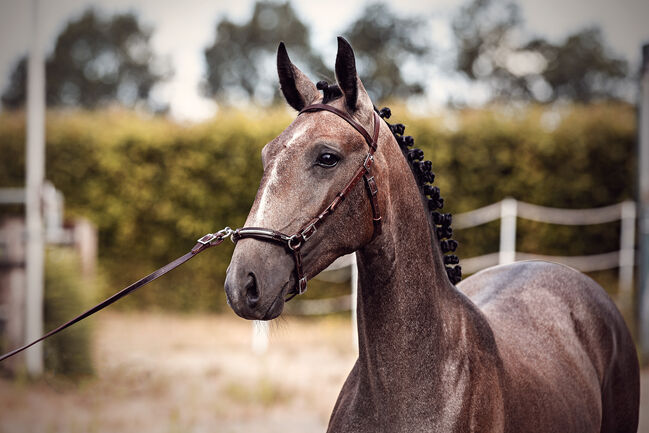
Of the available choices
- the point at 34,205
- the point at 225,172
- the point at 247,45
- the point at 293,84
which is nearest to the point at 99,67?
the point at 247,45

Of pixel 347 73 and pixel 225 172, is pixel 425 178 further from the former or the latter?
pixel 225 172

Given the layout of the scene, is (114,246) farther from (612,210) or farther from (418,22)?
(418,22)

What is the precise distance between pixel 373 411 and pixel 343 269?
895 cm

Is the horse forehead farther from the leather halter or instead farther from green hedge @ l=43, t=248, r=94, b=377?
green hedge @ l=43, t=248, r=94, b=377

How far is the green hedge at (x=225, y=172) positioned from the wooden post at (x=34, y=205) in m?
4.52

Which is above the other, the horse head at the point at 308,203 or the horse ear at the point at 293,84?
the horse ear at the point at 293,84

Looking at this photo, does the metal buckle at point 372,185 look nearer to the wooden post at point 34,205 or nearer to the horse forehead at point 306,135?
the horse forehead at point 306,135

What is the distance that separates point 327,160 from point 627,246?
9.66 metres

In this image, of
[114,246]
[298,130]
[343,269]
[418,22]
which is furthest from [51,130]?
[418,22]

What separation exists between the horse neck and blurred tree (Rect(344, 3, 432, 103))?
19552 mm

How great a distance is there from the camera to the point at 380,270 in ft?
6.28

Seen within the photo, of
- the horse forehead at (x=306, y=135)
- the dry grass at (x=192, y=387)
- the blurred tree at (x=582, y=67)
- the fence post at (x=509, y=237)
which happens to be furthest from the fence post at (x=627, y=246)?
the blurred tree at (x=582, y=67)

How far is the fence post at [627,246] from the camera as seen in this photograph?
31.4 feet

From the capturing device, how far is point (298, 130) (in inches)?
70.1
